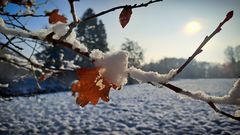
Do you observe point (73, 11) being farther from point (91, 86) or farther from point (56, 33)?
point (91, 86)

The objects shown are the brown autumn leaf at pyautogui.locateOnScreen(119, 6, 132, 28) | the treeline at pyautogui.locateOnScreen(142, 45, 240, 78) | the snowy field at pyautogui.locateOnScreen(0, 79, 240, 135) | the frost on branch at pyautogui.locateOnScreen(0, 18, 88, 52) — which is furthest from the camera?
the treeline at pyautogui.locateOnScreen(142, 45, 240, 78)

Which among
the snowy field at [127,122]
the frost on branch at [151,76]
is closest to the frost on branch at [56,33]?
the frost on branch at [151,76]

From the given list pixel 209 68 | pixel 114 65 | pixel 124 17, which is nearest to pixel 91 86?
pixel 114 65

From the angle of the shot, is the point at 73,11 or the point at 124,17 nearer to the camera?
the point at 73,11

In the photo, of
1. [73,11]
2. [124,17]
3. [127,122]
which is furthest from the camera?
[127,122]

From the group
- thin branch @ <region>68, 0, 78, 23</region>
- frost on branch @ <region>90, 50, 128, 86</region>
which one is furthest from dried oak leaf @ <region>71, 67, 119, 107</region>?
thin branch @ <region>68, 0, 78, 23</region>

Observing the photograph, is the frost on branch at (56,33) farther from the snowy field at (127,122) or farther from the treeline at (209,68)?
the treeline at (209,68)

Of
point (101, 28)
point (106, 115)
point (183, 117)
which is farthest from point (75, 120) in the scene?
point (101, 28)

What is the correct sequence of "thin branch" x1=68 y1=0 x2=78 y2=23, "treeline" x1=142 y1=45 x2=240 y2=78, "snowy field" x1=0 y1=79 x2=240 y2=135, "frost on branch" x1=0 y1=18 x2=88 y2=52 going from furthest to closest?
"treeline" x1=142 y1=45 x2=240 y2=78
"snowy field" x1=0 y1=79 x2=240 y2=135
"frost on branch" x1=0 y1=18 x2=88 y2=52
"thin branch" x1=68 y1=0 x2=78 y2=23

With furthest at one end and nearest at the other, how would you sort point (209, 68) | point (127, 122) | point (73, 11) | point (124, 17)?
point (209, 68) → point (127, 122) → point (124, 17) → point (73, 11)

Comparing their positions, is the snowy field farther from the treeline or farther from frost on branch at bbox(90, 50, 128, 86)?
the treeline
